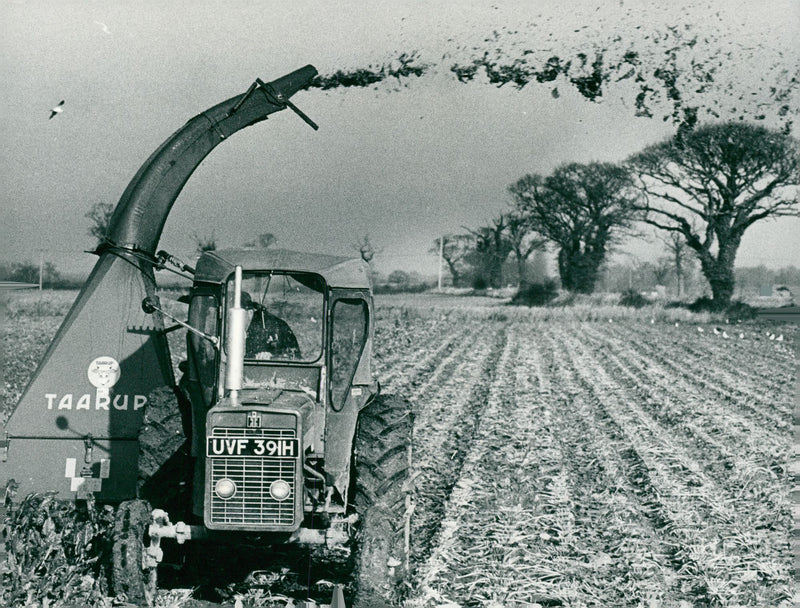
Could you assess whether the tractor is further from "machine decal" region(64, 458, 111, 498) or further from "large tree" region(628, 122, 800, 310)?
"large tree" region(628, 122, 800, 310)

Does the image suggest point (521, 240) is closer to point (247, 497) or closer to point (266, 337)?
point (266, 337)

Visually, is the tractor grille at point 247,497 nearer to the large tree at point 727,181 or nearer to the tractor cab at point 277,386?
the tractor cab at point 277,386

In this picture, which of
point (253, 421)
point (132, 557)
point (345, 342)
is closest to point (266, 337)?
point (345, 342)

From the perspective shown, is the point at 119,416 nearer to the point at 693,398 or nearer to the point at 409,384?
the point at 409,384

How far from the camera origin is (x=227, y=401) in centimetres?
616

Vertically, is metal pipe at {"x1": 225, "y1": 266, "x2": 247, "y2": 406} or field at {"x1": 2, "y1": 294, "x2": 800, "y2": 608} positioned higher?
metal pipe at {"x1": 225, "y1": 266, "x2": 247, "y2": 406}

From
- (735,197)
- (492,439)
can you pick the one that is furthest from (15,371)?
(735,197)

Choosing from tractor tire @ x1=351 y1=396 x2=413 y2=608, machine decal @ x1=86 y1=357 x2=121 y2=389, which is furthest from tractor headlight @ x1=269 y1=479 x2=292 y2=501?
machine decal @ x1=86 y1=357 x2=121 y2=389

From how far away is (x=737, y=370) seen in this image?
72.0 ft

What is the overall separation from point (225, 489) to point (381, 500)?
48.4 inches

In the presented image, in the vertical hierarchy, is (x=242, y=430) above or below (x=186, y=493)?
above

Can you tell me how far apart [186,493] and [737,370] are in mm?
17487

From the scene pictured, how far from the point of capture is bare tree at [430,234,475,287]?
29516 mm

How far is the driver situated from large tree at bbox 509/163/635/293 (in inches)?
1203
